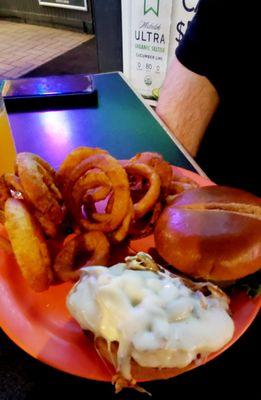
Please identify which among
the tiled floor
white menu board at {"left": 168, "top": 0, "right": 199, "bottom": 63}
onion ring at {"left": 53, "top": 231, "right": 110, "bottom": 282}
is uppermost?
white menu board at {"left": 168, "top": 0, "right": 199, "bottom": 63}

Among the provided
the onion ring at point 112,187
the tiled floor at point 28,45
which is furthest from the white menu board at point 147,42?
the onion ring at point 112,187

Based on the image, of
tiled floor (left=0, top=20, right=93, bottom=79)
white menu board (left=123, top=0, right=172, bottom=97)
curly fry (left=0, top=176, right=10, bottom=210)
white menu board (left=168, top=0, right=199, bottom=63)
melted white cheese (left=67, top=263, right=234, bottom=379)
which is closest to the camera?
melted white cheese (left=67, top=263, right=234, bottom=379)

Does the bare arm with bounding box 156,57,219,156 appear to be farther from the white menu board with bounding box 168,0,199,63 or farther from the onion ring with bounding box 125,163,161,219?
the white menu board with bounding box 168,0,199,63

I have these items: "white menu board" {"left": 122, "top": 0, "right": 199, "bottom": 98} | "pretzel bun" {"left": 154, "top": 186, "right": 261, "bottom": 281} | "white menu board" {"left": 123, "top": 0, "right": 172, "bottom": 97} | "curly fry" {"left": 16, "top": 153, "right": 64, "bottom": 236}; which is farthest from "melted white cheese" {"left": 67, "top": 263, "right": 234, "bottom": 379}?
"white menu board" {"left": 123, "top": 0, "right": 172, "bottom": 97}

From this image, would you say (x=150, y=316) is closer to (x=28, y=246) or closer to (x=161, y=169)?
(x=28, y=246)

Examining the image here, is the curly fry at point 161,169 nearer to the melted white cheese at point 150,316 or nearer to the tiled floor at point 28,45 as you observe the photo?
the melted white cheese at point 150,316

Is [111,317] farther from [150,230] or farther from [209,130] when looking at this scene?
[209,130]

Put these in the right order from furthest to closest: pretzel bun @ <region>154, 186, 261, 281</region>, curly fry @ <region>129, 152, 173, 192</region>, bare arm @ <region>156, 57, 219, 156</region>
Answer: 1. bare arm @ <region>156, 57, 219, 156</region>
2. curly fry @ <region>129, 152, 173, 192</region>
3. pretzel bun @ <region>154, 186, 261, 281</region>

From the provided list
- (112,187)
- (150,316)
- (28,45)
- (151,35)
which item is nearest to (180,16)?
(151,35)
